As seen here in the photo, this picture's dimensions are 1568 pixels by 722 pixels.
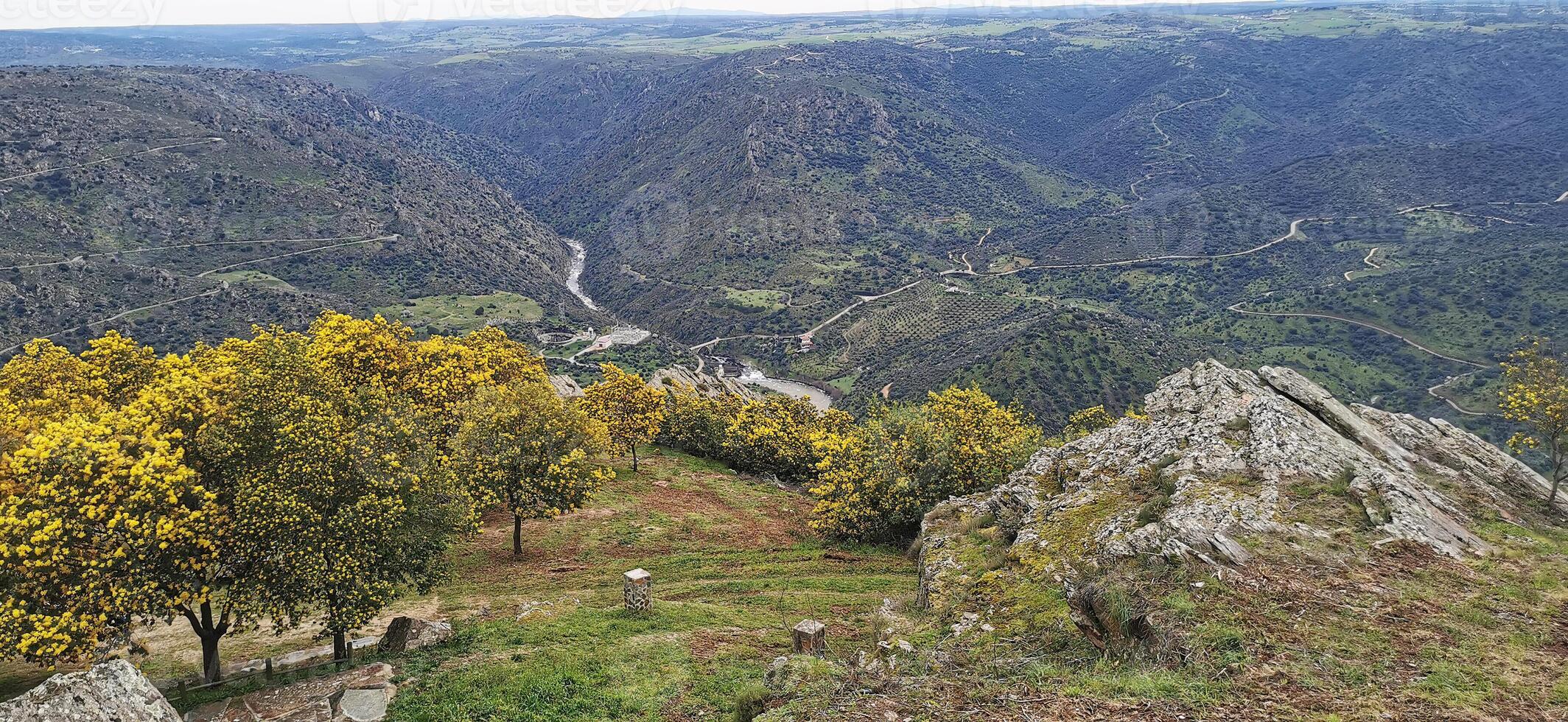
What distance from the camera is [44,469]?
1697 cm

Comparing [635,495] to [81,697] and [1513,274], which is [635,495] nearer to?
[81,697]

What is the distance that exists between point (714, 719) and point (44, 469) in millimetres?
16139

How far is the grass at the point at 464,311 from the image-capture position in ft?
521

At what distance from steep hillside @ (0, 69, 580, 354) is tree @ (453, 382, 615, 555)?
12321 cm

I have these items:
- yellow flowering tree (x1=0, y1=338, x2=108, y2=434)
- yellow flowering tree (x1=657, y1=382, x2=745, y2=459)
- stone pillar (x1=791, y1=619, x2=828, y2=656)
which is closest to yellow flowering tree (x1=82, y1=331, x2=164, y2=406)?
yellow flowering tree (x1=0, y1=338, x2=108, y2=434)

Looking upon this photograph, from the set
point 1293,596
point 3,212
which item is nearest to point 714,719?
point 1293,596

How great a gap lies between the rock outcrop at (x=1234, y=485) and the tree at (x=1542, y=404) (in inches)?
52.1

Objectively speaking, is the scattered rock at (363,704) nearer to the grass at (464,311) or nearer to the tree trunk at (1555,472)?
the tree trunk at (1555,472)

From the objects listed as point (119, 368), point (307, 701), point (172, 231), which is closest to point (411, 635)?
point (307, 701)

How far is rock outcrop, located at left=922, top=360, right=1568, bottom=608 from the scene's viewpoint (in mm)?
18422

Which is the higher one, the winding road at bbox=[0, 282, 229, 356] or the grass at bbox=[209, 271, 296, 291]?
the grass at bbox=[209, 271, 296, 291]

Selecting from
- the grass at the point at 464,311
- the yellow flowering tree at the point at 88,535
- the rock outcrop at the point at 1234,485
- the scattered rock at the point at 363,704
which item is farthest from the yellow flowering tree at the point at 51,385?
the grass at the point at 464,311

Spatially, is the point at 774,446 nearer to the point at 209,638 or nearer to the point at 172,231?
the point at 209,638

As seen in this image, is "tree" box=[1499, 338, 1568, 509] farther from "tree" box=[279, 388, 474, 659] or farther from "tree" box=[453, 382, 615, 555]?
"tree" box=[453, 382, 615, 555]
